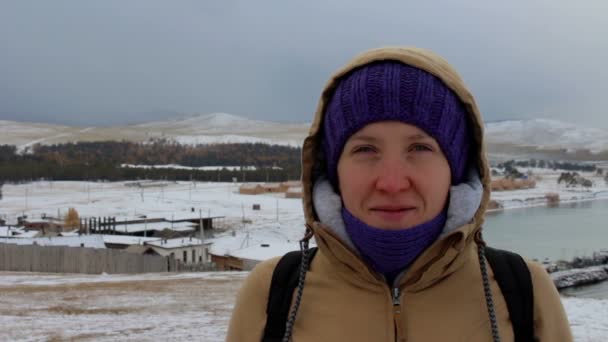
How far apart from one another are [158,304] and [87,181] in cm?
6714

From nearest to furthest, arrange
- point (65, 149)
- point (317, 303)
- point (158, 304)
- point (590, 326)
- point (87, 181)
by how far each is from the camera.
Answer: point (317, 303) < point (590, 326) < point (158, 304) < point (87, 181) < point (65, 149)

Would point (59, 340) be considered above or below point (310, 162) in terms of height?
below

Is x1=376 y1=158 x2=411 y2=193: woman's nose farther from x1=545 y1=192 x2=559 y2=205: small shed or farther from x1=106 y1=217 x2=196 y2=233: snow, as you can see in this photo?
x1=545 y1=192 x2=559 y2=205: small shed

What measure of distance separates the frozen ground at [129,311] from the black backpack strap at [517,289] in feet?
18.9

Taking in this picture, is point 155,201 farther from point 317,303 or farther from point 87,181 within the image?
point 317,303

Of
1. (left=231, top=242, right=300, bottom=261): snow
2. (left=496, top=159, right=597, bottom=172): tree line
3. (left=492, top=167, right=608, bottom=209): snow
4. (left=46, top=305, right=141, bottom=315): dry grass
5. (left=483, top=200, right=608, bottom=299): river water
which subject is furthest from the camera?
(left=496, top=159, right=597, bottom=172): tree line

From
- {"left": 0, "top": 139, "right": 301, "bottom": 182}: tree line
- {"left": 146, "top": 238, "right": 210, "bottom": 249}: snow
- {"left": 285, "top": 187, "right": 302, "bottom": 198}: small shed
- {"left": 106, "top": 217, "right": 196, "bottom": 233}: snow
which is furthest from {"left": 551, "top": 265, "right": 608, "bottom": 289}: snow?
{"left": 0, "top": 139, "right": 301, "bottom": 182}: tree line

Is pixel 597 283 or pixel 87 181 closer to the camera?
pixel 597 283

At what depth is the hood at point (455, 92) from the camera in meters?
1.25

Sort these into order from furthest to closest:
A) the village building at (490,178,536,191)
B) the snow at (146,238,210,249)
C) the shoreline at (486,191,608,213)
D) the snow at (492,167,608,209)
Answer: the village building at (490,178,536,191)
the snow at (492,167,608,209)
the shoreline at (486,191,608,213)
the snow at (146,238,210,249)

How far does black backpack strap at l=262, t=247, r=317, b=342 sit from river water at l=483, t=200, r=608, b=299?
14.0 metres

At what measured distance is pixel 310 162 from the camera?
1429 mm

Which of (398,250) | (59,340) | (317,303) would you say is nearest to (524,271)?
(398,250)

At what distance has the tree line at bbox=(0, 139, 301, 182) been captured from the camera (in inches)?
2980
